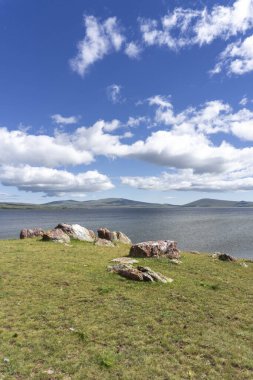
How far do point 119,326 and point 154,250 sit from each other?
1996 cm

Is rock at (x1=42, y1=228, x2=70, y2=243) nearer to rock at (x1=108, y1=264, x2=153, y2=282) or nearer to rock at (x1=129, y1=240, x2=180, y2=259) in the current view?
rock at (x1=129, y1=240, x2=180, y2=259)

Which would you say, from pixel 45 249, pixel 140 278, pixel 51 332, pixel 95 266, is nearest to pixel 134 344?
pixel 51 332

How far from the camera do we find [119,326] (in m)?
15.0

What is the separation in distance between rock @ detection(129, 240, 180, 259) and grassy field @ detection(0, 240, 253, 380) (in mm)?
8314

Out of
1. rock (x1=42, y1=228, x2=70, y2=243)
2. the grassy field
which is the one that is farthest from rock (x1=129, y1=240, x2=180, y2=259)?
rock (x1=42, y1=228, x2=70, y2=243)

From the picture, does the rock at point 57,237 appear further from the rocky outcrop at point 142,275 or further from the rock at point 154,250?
the rocky outcrop at point 142,275

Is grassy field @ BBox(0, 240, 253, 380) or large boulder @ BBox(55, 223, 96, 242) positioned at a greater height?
large boulder @ BBox(55, 223, 96, 242)

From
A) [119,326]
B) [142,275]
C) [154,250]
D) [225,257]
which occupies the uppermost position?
[154,250]

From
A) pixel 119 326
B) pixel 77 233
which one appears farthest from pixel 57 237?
pixel 119 326

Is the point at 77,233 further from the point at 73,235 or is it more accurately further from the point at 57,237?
the point at 57,237

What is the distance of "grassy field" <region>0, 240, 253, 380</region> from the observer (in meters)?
11.6

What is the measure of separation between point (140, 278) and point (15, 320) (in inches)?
403

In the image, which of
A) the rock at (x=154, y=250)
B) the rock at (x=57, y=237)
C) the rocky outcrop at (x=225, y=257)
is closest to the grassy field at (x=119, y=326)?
the rock at (x=154, y=250)

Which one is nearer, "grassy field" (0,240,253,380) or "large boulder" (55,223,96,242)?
"grassy field" (0,240,253,380)
